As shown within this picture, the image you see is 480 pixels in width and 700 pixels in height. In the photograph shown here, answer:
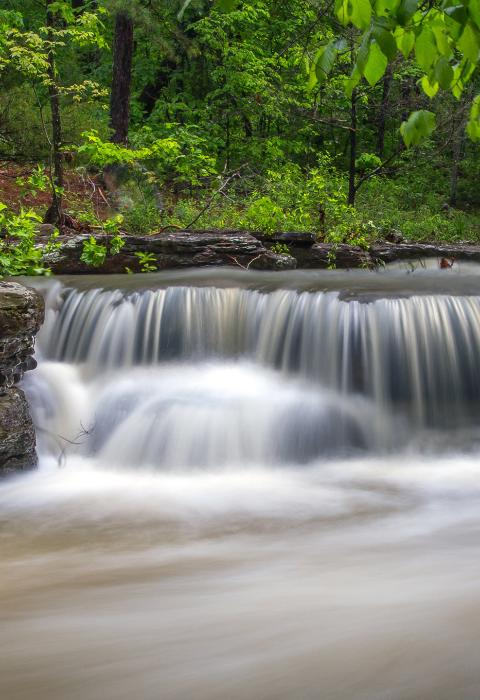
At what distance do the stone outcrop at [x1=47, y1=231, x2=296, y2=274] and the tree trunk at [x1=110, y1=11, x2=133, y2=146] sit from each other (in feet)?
20.6

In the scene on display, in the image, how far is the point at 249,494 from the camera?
5379 millimetres

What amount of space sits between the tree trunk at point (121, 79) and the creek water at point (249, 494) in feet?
24.4

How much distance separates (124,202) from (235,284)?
5.19 m

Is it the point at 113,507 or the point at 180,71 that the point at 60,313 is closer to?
the point at 113,507

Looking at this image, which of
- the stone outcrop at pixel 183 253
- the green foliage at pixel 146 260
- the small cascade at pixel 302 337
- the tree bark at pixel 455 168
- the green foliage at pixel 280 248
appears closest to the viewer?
the small cascade at pixel 302 337

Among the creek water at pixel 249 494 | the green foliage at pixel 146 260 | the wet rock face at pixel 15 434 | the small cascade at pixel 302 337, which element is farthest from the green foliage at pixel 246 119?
the wet rock face at pixel 15 434

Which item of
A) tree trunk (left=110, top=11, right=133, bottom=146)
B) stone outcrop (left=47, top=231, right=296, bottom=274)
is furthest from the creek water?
tree trunk (left=110, top=11, right=133, bottom=146)

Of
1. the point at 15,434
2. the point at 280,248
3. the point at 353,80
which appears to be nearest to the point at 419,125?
the point at 353,80

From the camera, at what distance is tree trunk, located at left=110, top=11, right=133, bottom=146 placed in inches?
588

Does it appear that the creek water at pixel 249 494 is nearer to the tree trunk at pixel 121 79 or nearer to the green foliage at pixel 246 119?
the green foliage at pixel 246 119

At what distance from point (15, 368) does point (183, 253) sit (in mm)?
3982

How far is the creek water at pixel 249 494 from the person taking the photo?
6.66ft

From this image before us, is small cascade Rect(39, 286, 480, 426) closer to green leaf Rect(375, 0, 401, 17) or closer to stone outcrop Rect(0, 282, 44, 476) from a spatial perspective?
stone outcrop Rect(0, 282, 44, 476)

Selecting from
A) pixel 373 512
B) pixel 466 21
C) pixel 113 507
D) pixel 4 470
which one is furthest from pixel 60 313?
pixel 466 21
